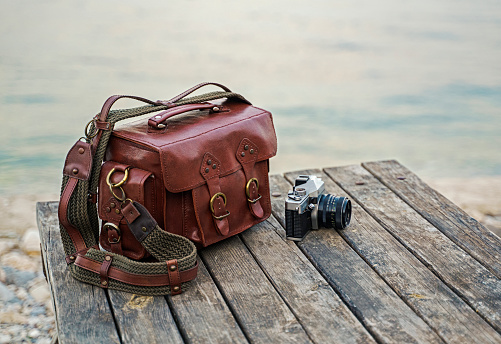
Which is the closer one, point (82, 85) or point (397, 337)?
point (397, 337)

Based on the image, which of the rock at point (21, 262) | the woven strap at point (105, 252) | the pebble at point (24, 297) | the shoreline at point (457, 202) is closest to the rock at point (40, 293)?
the pebble at point (24, 297)

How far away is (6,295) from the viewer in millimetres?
2814

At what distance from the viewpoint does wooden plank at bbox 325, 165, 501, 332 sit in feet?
5.57

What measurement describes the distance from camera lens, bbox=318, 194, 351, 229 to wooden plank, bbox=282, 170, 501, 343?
0.05 metres

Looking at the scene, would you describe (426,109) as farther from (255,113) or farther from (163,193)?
(163,193)

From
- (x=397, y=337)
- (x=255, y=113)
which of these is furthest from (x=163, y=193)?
(x=397, y=337)

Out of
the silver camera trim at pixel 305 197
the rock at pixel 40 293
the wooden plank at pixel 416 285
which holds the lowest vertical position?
the rock at pixel 40 293

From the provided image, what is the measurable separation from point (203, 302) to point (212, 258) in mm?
242

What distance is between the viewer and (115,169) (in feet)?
5.77

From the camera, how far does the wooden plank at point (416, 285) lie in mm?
1554

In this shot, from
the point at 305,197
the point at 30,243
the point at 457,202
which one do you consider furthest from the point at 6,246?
the point at 457,202

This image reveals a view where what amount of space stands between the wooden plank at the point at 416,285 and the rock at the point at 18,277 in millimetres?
1601

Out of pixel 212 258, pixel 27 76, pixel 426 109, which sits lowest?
pixel 426 109

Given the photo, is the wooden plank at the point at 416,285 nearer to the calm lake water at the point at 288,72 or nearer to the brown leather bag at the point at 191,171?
the brown leather bag at the point at 191,171
